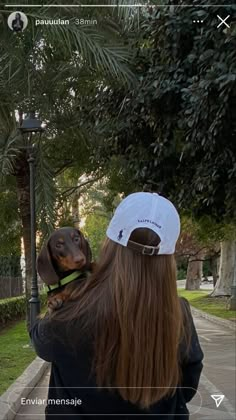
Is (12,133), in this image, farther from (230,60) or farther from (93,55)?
(230,60)

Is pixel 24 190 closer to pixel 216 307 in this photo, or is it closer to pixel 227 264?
pixel 216 307

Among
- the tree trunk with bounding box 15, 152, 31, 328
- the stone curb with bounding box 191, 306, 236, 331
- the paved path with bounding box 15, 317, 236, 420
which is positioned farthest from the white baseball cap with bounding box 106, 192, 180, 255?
A: the stone curb with bounding box 191, 306, 236, 331

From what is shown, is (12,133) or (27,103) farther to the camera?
(12,133)

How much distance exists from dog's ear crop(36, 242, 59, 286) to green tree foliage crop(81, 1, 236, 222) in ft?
16.7

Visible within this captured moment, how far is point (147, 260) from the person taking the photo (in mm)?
1416

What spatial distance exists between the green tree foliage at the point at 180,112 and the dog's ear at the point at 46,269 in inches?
200

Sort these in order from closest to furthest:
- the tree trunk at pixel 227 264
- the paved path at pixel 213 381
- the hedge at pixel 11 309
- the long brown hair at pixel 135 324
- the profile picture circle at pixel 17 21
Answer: the long brown hair at pixel 135 324 < the paved path at pixel 213 381 < the profile picture circle at pixel 17 21 < the hedge at pixel 11 309 < the tree trunk at pixel 227 264

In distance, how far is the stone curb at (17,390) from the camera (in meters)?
3.91

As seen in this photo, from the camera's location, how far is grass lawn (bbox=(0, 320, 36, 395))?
6.64 m

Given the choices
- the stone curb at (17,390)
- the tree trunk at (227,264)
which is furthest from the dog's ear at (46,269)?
the tree trunk at (227,264)

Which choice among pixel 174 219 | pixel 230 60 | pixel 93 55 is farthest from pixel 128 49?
pixel 174 219

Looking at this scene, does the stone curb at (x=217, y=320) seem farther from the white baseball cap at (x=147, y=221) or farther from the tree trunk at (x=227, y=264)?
the white baseball cap at (x=147, y=221)

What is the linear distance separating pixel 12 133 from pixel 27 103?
93cm

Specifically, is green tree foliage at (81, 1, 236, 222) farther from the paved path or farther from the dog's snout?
the dog's snout
